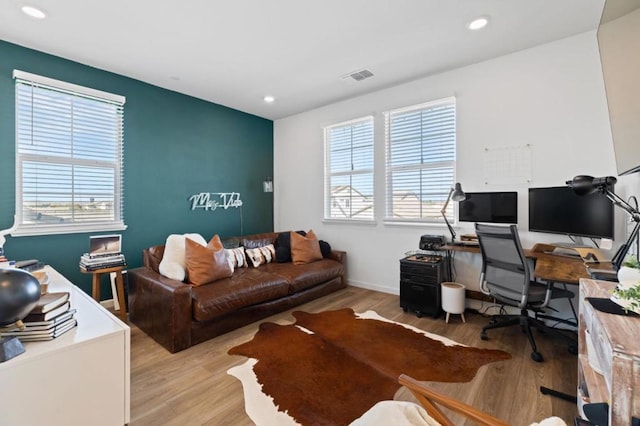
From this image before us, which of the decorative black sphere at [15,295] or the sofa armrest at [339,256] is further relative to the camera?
the sofa armrest at [339,256]

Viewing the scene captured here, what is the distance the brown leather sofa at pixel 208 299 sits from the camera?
2484mm

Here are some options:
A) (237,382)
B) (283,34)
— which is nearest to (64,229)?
(237,382)

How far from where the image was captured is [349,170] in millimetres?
4438

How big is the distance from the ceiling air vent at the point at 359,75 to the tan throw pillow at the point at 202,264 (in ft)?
8.68

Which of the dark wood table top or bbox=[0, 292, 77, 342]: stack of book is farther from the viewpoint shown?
the dark wood table top

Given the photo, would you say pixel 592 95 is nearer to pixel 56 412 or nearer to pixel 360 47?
pixel 360 47

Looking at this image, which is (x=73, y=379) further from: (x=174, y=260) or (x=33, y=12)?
(x=33, y=12)

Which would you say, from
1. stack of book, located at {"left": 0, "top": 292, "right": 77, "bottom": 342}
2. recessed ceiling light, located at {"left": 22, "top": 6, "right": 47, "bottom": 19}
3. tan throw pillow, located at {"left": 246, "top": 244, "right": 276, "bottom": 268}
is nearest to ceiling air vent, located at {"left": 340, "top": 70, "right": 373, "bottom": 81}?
tan throw pillow, located at {"left": 246, "top": 244, "right": 276, "bottom": 268}

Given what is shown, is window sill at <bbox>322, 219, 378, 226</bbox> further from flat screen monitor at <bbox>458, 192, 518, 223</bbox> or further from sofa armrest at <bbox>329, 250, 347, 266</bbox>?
flat screen monitor at <bbox>458, 192, 518, 223</bbox>

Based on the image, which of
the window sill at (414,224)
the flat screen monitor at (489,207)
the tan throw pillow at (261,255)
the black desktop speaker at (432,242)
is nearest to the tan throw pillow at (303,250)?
the tan throw pillow at (261,255)

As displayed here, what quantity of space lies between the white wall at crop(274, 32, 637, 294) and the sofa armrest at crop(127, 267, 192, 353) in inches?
100.0

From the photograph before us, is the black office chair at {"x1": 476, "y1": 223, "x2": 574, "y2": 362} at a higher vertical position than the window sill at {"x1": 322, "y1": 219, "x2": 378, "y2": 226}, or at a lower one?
lower

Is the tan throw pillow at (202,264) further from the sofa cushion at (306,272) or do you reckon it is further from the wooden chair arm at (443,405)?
the wooden chair arm at (443,405)

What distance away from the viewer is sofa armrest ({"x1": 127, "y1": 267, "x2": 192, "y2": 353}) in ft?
8.02
